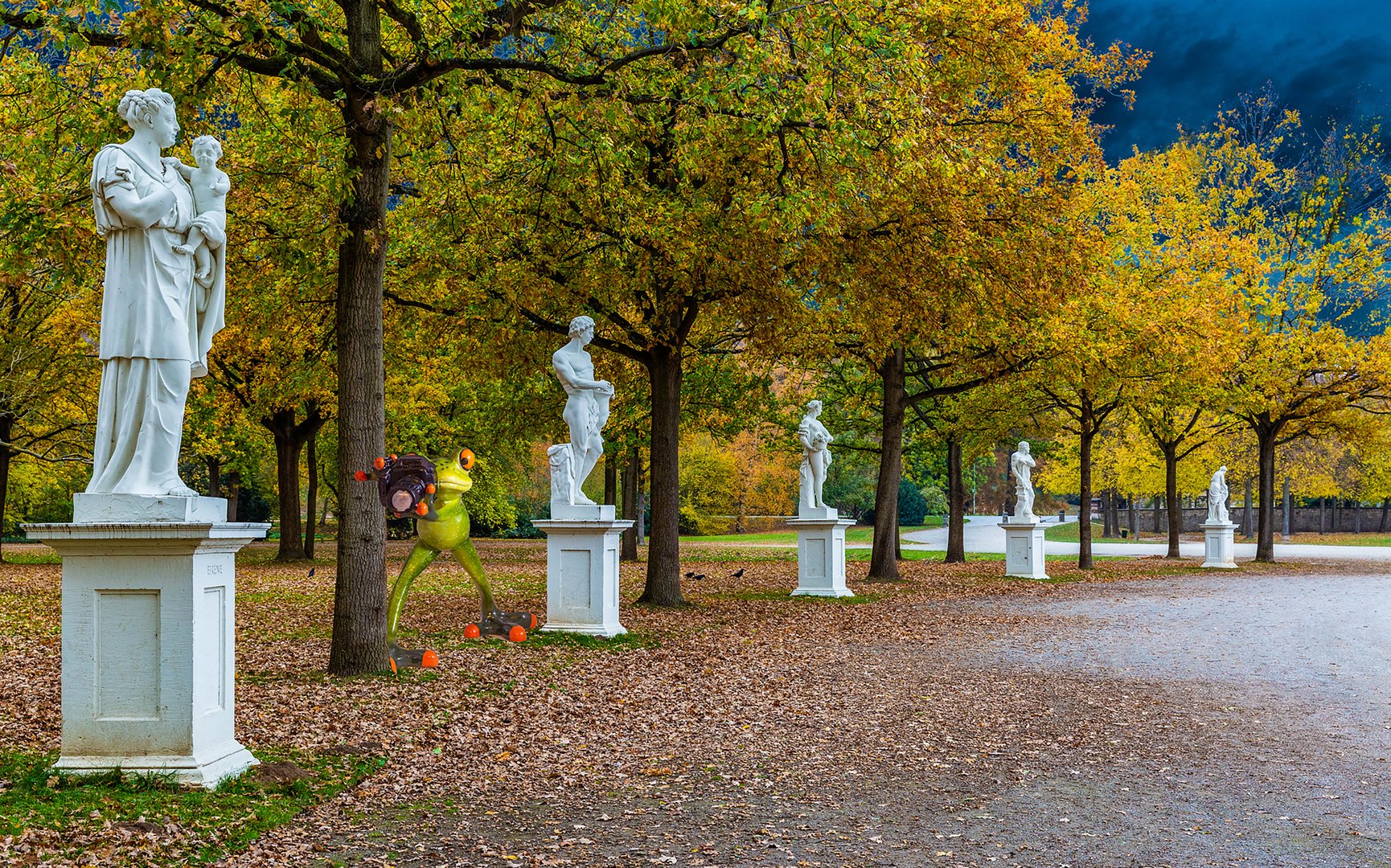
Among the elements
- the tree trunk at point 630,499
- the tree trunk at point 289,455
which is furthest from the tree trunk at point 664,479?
the tree trunk at point 289,455

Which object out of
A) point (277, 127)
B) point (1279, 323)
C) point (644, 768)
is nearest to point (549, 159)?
point (277, 127)

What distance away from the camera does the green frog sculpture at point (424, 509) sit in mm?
8406

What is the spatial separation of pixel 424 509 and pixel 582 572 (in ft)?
12.5

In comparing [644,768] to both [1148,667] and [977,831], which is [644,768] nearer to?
[977,831]

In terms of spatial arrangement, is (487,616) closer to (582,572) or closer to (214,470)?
(582,572)

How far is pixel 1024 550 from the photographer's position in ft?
77.3

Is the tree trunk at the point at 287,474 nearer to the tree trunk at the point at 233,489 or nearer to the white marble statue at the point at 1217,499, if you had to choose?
the tree trunk at the point at 233,489

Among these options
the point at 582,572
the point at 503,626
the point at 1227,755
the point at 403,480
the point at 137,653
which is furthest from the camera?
the point at 582,572

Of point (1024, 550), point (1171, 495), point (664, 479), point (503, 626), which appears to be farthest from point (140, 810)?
point (1171, 495)

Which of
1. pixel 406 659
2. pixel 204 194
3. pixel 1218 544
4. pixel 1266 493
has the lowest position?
pixel 1218 544

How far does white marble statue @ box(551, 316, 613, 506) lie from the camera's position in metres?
12.3

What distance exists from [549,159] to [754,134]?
317cm

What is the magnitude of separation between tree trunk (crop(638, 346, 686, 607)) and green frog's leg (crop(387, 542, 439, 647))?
5.97 m

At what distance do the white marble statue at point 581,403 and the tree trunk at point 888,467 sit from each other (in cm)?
851
